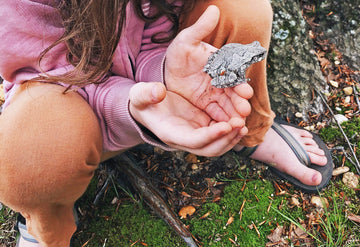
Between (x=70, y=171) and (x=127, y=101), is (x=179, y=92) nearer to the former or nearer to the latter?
(x=127, y=101)

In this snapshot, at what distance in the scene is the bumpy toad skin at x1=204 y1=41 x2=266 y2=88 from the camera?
164cm

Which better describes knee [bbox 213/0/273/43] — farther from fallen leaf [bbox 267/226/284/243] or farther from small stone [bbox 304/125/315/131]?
fallen leaf [bbox 267/226/284/243]

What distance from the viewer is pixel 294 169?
2.47 meters

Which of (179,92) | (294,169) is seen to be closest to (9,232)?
(179,92)

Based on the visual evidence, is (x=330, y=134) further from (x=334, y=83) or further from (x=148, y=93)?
(x=148, y=93)

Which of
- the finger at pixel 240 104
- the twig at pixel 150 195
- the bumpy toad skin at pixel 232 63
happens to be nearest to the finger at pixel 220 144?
the finger at pixel 240 104

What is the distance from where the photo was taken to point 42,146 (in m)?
1.56

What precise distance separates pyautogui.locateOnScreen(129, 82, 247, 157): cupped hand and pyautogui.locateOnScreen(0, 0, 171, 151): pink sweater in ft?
0.74

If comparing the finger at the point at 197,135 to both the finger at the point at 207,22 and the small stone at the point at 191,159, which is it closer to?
the finger at the point at 207,22

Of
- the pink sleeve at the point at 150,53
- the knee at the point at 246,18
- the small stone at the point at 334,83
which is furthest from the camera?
the small stone at the point at 334,83

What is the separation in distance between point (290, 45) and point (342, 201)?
1.38 metres

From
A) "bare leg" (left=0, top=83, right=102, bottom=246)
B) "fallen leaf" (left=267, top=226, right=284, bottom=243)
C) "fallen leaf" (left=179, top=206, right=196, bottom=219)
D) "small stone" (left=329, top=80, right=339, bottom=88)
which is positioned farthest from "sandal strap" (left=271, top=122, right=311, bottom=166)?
"bare leg" (left=0, top=83, right=102, bottom=246)

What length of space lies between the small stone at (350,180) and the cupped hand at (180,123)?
52.8 inches

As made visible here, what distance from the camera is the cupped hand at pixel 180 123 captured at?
1.44 m
